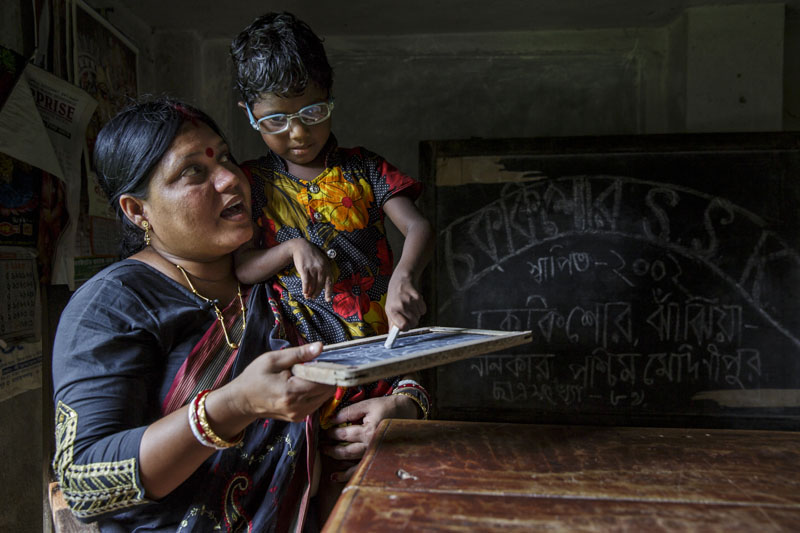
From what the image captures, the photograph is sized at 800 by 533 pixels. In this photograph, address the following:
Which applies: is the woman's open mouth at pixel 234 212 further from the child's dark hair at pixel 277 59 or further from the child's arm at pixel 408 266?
the child's arm at pixel 408 266

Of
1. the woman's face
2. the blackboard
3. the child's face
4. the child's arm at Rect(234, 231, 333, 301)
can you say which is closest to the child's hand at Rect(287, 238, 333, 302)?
the child's arm at Rect(234, 231, 333, 301)

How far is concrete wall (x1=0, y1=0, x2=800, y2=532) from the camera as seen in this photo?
9.39 feet

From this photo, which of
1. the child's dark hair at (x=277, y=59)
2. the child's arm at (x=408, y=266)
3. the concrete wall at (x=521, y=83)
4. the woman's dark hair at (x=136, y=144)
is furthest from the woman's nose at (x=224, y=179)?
the concrete wall at (x=521, y=83)

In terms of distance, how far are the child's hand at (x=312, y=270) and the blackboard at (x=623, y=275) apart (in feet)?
5.46

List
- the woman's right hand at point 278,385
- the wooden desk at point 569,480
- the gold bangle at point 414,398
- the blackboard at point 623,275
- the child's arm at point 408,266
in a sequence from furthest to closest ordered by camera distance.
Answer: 1. the blackboard at point 623,275
2. the gold bangle at point 414,398
3. the child's arm at point 408,266
4. the woman's right hand at point 278,385
5. the wooden desk at point 569,480

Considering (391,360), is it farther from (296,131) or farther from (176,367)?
(296,131)

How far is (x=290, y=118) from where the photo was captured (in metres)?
1.38

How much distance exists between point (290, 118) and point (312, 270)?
0.42m

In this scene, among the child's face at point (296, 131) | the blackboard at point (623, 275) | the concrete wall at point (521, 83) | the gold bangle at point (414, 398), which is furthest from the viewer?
the concrete wall at point (521, 83)

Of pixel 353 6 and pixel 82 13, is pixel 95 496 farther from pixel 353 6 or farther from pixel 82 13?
pixel 353 6

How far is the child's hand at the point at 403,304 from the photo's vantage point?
124cm

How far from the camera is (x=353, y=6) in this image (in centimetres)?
274

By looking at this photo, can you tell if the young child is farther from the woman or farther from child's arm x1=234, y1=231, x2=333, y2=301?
the woman

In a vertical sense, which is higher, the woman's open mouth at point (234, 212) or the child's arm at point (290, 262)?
the woman's open mouth at point (234, 212)
